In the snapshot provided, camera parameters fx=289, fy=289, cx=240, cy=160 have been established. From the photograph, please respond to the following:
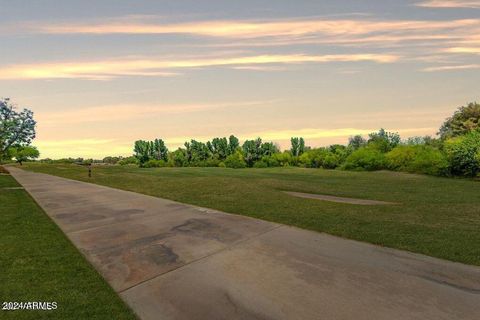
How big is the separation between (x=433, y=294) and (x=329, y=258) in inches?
74.7

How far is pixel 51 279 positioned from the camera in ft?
16.8

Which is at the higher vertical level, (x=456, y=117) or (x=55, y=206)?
(x=456, y=117)

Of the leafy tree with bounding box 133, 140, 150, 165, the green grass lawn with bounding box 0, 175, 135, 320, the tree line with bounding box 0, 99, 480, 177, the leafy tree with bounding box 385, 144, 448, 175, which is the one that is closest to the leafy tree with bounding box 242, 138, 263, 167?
the tree line with bounding box 0, 99, 480, 177

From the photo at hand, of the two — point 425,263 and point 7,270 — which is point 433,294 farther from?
point 7,270

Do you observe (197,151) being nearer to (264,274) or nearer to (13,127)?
(13,127)

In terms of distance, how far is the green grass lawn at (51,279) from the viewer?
13.6ft

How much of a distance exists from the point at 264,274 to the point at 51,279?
3792 millimetres

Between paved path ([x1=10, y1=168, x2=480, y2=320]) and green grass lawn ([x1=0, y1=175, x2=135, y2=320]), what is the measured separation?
10.7 inches

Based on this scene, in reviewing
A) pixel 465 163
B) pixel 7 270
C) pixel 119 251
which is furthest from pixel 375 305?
pixel 465 163

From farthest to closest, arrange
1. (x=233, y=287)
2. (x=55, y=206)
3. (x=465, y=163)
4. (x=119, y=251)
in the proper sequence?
(x=465, y=163) → (x=55, y=206) → (x=119, y=251) → (x=233, y=287)

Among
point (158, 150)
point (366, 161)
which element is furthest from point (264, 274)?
point (158, 150)

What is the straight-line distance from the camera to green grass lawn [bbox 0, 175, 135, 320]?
4145mm

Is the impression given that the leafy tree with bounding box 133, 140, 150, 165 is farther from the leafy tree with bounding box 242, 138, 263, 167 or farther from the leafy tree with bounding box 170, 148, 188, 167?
the leafy tree with bounding box 242, 138, 263, 167

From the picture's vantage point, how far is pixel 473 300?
4.38 meters
